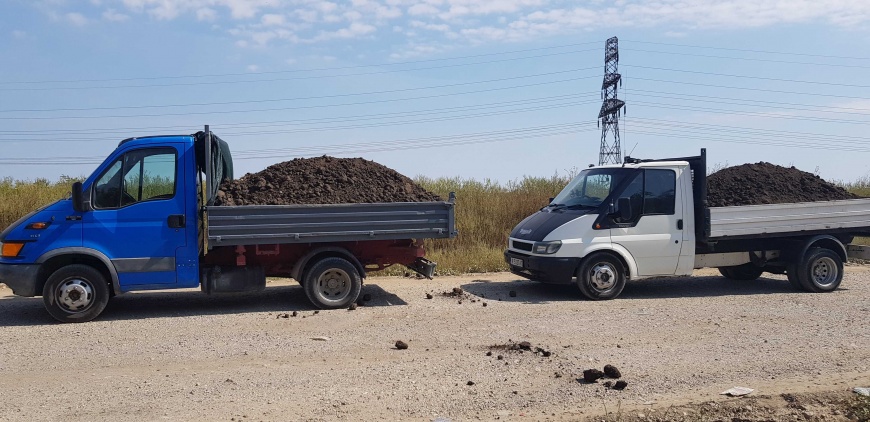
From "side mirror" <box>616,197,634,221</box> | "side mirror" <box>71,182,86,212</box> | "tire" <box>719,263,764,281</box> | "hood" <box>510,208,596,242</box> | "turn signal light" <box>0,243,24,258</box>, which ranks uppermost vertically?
"side mirror" <box>71,182,86,212</box>

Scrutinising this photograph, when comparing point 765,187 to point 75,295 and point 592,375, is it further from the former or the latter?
point 75,295

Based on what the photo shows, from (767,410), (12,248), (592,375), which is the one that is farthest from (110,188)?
(767,410)

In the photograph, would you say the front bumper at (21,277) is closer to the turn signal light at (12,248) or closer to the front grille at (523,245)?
the turn signal light at (12,248)

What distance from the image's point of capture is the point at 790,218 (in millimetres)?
11266

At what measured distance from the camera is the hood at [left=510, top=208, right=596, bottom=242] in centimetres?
1069

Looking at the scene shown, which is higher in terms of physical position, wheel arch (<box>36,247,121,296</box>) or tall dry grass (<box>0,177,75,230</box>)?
tall dry grass (<box>0,177,75,230</box>)

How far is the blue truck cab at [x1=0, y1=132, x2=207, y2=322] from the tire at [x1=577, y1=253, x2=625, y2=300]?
5392 millimetres

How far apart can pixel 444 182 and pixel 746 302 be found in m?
11.4

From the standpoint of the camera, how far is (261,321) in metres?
9.04

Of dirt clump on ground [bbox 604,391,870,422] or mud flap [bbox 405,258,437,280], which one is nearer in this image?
dirt clump on ground [bbox 604,391,870,422]

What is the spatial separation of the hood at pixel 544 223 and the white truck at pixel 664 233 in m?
0.02

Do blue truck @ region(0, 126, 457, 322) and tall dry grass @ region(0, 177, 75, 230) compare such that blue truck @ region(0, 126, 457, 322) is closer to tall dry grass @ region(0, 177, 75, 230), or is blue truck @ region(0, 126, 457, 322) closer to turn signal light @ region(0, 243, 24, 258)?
turn signal light @ region(0, 243, 24, 258)

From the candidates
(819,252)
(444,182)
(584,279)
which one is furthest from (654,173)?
(444,182)

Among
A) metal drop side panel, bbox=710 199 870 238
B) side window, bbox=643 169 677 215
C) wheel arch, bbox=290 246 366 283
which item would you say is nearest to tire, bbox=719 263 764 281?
metal drop side panel, bbox=710 199 870 238
